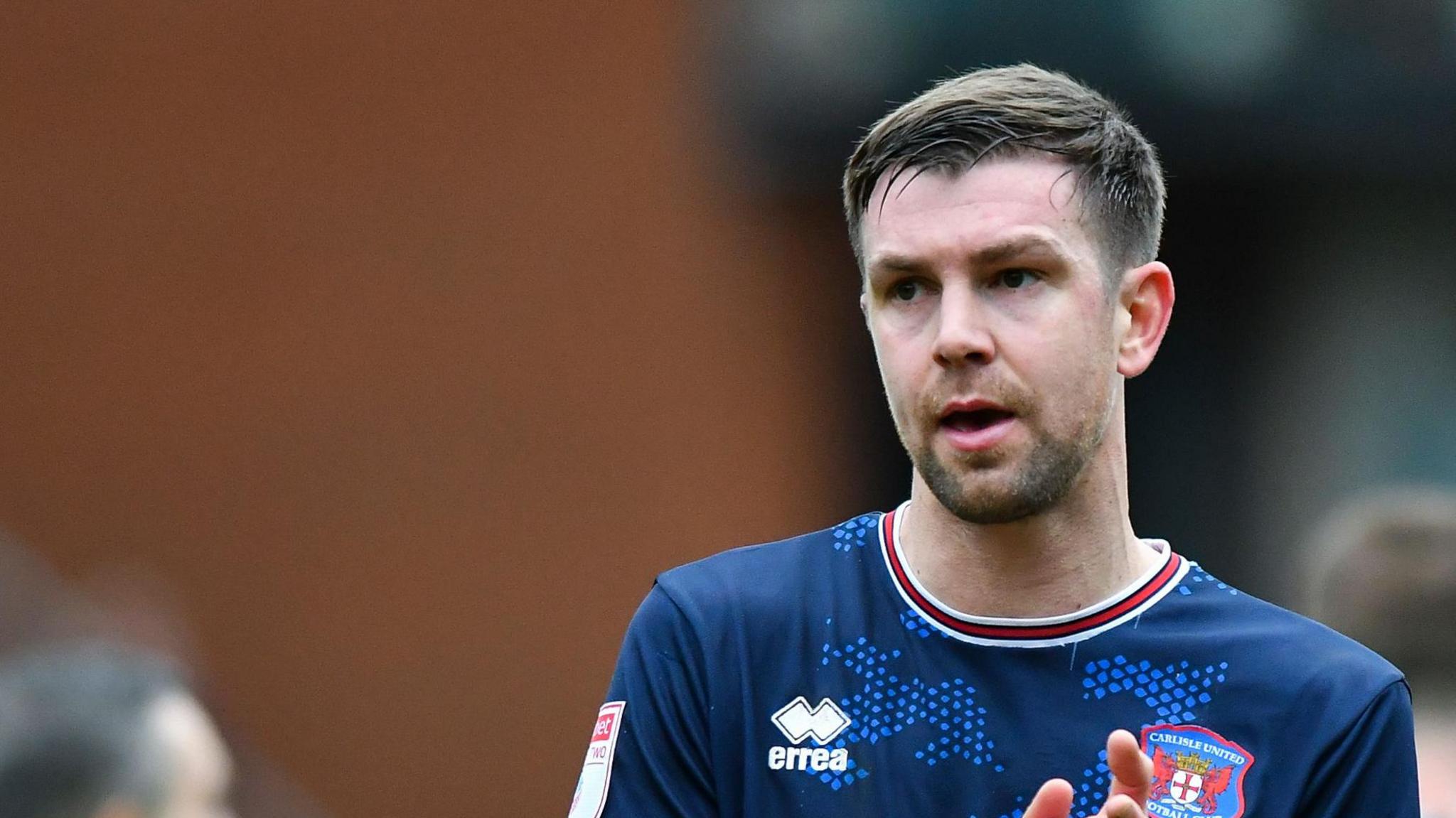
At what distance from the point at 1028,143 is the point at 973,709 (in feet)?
2.92

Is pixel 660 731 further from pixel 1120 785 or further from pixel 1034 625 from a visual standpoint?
pixel 1120 785

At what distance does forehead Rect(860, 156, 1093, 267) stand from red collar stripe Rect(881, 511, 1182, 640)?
1.75 feet

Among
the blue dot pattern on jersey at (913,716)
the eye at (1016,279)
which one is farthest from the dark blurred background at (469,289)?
the eye at (1016,279)

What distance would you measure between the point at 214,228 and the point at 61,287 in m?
0.83

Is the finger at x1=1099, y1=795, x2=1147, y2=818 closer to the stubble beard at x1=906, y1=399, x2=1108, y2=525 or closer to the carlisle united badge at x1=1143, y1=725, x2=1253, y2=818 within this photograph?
the carlisle united badge at x1=1143, y1=725, x2=1253, y2=818

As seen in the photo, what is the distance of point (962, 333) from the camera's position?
294 centimetres

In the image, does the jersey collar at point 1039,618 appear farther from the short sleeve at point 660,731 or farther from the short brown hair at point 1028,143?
the short brown hair at point 1028,143

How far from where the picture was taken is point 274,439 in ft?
31.6

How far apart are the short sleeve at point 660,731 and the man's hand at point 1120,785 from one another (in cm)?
58

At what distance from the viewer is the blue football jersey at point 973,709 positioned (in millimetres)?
2939

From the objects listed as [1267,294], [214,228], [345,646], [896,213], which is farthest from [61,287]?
[896,213]

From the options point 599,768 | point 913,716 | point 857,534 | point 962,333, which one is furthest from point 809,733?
point 962,333

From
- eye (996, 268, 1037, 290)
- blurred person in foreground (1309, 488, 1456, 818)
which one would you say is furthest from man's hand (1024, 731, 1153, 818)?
blurred person in foreground (1309, 488, 1456, 818)

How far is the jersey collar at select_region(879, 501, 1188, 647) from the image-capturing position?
3.09m
